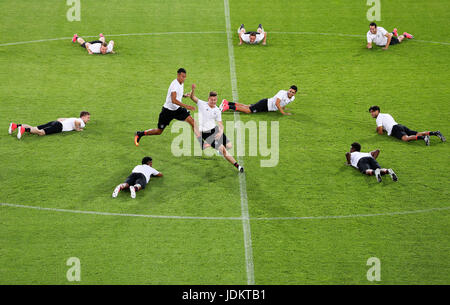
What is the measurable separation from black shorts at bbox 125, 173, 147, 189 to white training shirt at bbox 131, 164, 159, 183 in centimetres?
9

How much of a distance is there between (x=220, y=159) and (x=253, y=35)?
827 cm

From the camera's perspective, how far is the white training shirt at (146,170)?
41.7 ft

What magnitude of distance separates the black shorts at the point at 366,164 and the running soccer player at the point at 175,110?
11.9 feet

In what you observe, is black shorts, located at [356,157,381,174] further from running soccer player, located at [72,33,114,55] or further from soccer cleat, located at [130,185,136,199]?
running soccer player, located at [72,33,114,55]

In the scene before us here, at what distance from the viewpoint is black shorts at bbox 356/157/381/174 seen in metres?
13.1

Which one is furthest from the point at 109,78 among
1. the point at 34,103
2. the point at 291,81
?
the point at 291,81

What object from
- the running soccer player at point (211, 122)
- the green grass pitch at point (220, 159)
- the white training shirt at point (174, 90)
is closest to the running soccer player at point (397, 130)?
the green grass pitch at point (220, 159)

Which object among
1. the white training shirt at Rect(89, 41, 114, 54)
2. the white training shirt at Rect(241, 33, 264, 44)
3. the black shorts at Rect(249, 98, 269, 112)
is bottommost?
the black shorts at Rect(249, 98, 269, 112)

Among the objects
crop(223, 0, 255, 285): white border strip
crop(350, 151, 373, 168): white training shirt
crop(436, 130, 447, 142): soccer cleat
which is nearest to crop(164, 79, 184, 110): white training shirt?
crop(223, 0, 255, 285): white border strip

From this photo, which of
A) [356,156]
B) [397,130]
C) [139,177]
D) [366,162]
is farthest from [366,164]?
[139,177]

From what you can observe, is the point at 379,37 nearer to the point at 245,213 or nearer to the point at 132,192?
the point at 245,213

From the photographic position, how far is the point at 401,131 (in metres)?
14.8

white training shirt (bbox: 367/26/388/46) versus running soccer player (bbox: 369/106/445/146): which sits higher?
white training shirt (bbox: 367/26/388/46)

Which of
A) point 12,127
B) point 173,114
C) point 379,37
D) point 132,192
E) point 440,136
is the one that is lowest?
point 132,192
